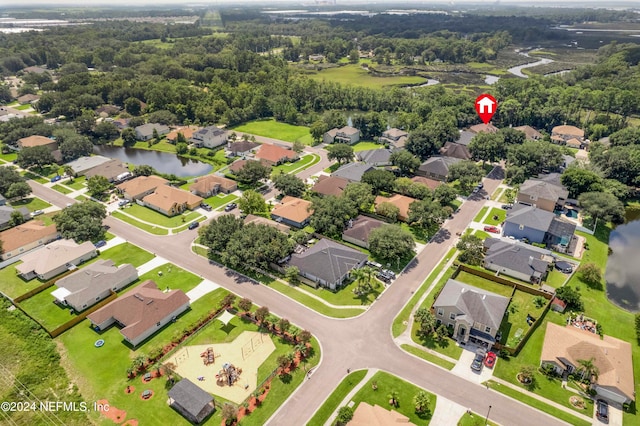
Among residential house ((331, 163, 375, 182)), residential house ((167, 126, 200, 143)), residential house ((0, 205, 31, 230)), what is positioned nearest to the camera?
residential house ((0, 205, 31, 230))

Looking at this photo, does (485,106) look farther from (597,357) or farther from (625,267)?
(597,357)

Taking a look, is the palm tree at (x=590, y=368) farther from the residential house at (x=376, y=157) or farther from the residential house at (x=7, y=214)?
the residential house at (x=7, y=214)

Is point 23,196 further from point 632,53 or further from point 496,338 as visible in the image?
point 632,53

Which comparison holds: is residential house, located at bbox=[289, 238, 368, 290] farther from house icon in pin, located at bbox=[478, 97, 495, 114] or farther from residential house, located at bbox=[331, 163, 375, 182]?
house icon in pin, located at bbox=[478, 97, 495, 114]

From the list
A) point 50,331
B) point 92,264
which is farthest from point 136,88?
point 50,331

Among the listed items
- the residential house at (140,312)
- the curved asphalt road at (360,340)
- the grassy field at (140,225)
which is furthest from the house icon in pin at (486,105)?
the residential house at (140,312)

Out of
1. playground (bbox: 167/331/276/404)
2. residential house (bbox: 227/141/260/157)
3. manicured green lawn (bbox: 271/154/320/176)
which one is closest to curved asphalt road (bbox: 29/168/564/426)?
playground (bbox: 167/331/276/404)
